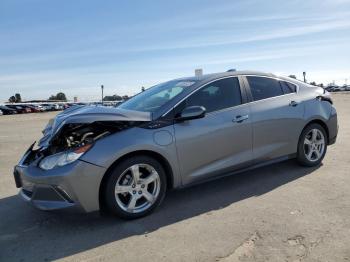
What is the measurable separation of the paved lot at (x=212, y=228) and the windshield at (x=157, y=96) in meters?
1.25

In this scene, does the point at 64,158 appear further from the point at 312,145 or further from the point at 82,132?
the point at 312,145

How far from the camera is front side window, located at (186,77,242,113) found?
5.29 metres

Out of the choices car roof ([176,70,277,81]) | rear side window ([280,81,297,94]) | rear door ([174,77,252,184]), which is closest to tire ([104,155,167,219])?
rear door ([174,77,252,184])

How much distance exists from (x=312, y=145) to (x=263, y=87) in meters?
1.36

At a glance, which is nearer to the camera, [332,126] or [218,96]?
[218,96]

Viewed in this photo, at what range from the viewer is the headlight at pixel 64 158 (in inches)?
170

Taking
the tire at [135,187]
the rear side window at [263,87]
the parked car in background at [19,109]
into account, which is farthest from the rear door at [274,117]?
the parked car in background at [19,109]

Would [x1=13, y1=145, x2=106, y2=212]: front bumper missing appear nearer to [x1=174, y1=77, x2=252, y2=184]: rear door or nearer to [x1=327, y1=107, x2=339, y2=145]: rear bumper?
[x1=174, y1=77, x2=252, y2=184]: rear door

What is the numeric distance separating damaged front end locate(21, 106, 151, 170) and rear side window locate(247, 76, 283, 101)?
5.97ft

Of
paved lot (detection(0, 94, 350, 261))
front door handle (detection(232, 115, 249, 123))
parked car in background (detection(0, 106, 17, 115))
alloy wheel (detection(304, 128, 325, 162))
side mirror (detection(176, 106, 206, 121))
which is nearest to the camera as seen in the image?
paved lot (detection(0, 94, 350, 261))

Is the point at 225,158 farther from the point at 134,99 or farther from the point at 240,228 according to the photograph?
Result: the point at 134,99

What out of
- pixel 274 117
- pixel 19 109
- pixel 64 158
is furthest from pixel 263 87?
pixel 19 109

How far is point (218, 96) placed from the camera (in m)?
5.50

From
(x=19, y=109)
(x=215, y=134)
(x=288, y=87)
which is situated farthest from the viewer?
(x=19, y=109)
